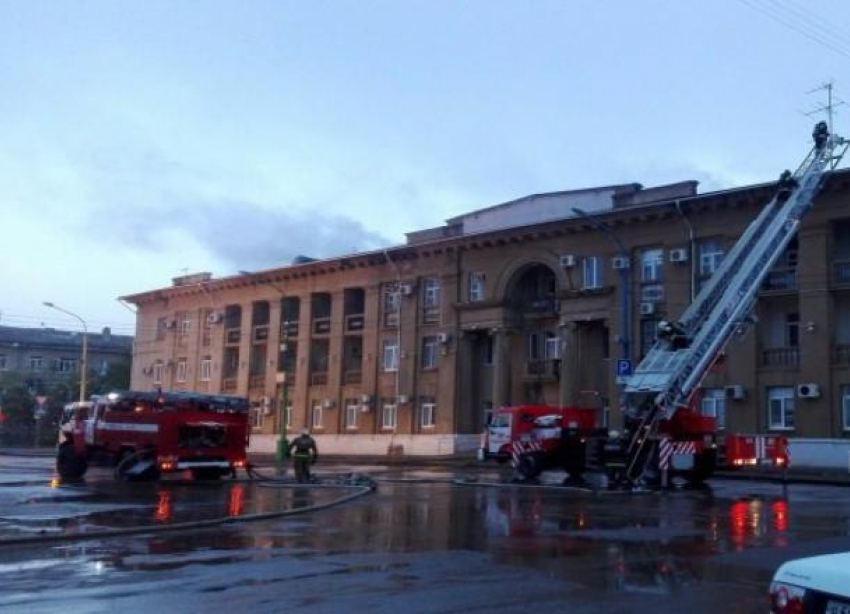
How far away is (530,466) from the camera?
3147 cm

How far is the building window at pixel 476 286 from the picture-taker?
171 ft

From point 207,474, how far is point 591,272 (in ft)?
75.8

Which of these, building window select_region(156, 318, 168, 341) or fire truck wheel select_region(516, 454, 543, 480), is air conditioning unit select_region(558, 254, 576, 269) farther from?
building window select_region(156, 318, 168, 341)

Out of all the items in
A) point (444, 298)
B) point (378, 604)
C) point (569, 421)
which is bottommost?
point (378, 604)

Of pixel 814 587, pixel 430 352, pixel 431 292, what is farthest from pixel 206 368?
pixel 814 587

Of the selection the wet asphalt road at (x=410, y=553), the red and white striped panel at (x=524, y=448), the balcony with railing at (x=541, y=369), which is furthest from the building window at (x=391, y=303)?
the wet asphalt road at (x=410, y=553)

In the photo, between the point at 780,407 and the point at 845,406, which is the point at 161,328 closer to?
the point at 780,407

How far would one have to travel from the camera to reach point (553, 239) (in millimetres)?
48750

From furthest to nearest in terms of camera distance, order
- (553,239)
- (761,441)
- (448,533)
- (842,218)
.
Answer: (553,239) → (842,218) → (761,441) → (448,533)

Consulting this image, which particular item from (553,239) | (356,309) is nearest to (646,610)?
(553,239)

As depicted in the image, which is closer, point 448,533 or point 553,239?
point 448,533

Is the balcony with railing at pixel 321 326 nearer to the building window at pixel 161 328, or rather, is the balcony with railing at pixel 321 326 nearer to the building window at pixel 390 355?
the building window at pixel 390 355

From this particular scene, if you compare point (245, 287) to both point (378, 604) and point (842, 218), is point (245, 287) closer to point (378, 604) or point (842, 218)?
point (842, 218)

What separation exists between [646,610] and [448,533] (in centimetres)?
669
